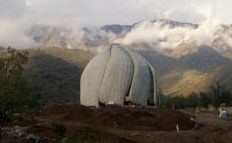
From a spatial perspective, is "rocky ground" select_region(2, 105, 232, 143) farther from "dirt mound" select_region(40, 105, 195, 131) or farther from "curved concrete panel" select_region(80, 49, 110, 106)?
"curved concrete panel" select_region(80, 49, 110, 106)

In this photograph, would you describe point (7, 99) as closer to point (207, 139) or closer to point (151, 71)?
point (207, 139)

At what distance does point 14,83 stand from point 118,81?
39.6 m

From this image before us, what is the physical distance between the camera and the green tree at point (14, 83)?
1750 cm

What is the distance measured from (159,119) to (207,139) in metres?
9.37

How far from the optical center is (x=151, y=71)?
59.6 m

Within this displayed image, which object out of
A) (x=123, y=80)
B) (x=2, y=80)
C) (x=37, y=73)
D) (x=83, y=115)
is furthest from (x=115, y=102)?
(x=37, y=73)

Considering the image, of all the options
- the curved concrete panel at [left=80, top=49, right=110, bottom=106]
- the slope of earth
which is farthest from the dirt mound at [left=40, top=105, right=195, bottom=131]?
the slope of earth

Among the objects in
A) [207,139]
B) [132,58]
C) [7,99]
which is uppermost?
[132,58]

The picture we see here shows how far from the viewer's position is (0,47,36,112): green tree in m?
17.5

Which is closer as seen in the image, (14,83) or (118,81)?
(14,83)

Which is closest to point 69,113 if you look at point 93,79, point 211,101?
point 93,79

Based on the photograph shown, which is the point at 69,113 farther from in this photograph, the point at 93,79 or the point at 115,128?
the point at 93,79

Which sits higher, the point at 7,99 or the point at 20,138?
the point at 7,99

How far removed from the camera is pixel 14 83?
1769cm
